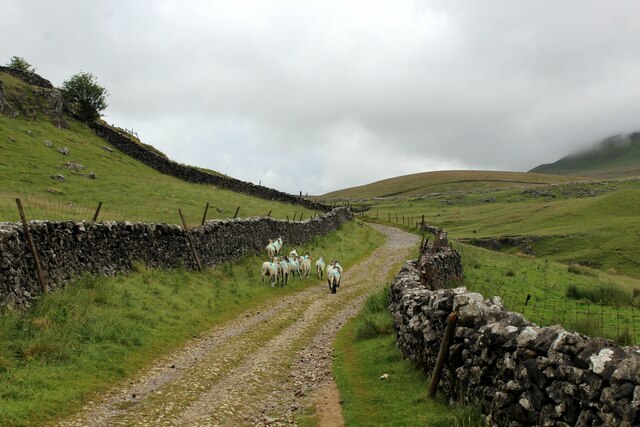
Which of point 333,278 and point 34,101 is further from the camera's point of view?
point 34,101

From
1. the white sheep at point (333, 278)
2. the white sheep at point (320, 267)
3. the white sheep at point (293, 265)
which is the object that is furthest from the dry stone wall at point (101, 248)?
the white sheep at point (333, 278)

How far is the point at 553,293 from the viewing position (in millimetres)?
27656

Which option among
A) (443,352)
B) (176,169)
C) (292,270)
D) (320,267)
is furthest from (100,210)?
(176,169)

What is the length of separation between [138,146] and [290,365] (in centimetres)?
5804

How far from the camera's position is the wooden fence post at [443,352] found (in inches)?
399

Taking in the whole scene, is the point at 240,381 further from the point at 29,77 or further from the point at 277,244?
the point at 29,77

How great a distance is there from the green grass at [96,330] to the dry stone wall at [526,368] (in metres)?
7.94

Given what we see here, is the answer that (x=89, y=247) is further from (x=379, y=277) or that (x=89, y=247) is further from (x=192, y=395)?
(x=379, y=277)

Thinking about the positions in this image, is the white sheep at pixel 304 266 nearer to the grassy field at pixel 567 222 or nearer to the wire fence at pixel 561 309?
the wire fence at pixel 561 309

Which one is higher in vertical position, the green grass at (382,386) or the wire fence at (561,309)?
the green grass at (382,386)

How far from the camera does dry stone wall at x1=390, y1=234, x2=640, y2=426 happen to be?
622 centimetres

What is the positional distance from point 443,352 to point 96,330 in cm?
991

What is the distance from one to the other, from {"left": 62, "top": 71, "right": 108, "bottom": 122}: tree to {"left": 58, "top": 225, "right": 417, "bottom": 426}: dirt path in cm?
5769

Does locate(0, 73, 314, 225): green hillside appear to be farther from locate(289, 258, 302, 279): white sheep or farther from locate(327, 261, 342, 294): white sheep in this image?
locate(327, 261, 342, 294): white sheep
